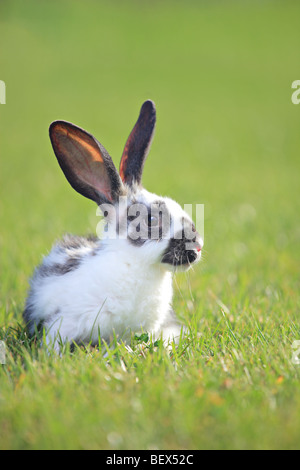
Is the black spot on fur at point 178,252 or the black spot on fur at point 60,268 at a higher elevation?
the black spot on fur at point 178,252

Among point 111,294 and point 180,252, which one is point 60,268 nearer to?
point 111,294

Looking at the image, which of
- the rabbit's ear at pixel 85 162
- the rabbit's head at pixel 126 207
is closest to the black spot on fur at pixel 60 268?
the rabbit's head at pixel 126 207

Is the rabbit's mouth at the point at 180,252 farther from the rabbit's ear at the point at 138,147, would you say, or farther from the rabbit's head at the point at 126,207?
the rabbit's ear at the point at 138,147

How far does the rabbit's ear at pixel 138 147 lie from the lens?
334cm

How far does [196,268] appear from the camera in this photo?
4770mm

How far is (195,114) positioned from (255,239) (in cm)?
944

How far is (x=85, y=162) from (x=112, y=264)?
2.00ft

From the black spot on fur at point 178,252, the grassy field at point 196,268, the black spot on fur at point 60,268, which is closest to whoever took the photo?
the grassy field at point 196,268

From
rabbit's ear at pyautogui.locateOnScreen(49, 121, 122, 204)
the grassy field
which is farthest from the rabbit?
the grassy field

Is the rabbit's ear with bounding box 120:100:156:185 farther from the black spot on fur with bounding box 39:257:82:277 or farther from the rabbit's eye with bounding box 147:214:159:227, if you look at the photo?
the black spot on fur with bounding box 39:257:82:277

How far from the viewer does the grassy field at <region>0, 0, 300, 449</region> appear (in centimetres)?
210

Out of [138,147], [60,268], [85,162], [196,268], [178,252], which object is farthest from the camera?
[196,268]

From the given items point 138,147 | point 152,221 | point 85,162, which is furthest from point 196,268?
point 85,162

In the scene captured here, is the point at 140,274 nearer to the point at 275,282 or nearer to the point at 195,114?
the point at 275,282
